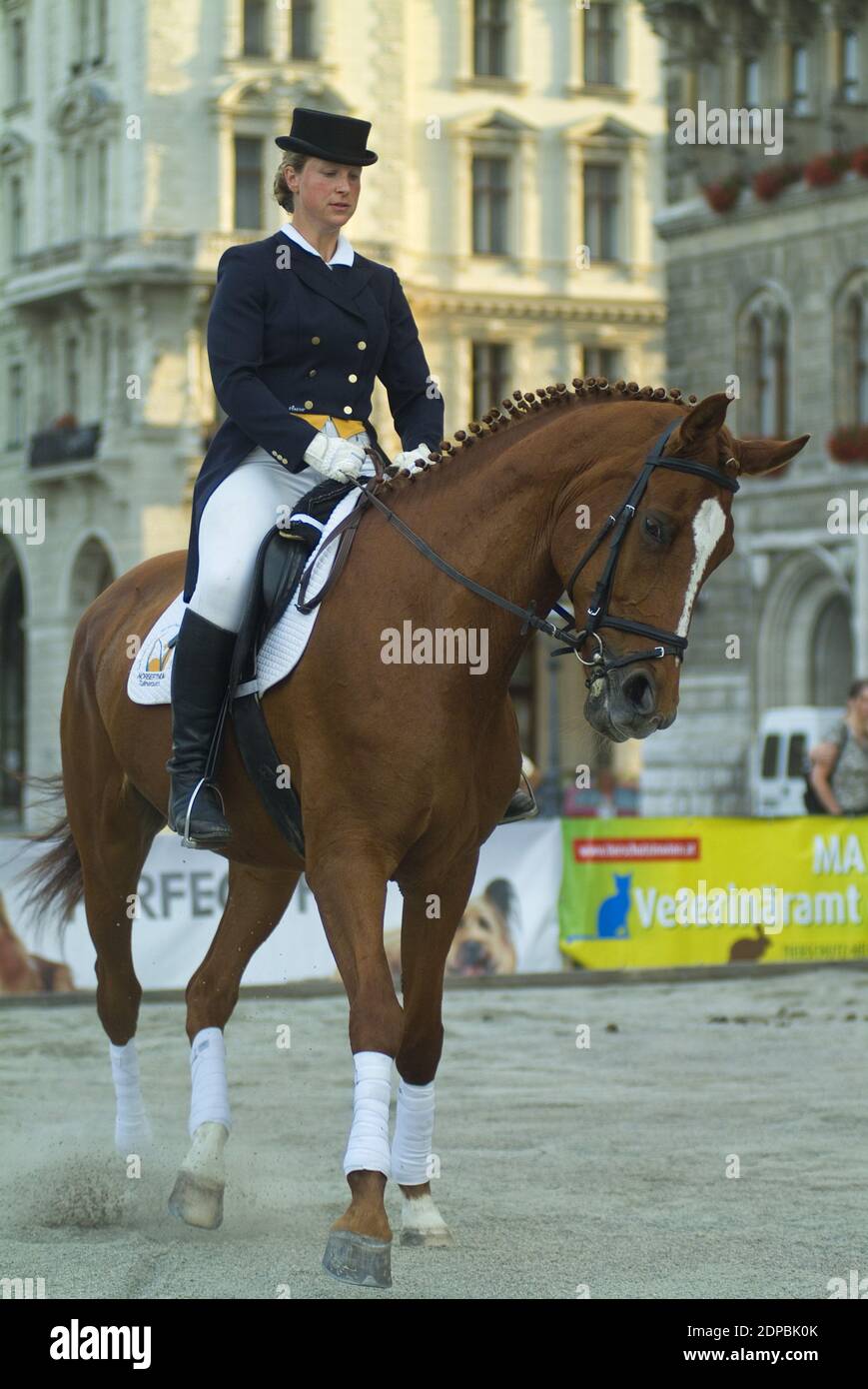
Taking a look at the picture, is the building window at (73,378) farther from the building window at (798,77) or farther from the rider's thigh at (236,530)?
the rider's thigh at (236,530)

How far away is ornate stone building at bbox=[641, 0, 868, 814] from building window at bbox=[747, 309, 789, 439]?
3 cm

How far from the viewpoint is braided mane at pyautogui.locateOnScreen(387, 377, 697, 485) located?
744cm

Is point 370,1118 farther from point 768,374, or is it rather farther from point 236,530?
point 768,374

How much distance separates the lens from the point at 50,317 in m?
60.3

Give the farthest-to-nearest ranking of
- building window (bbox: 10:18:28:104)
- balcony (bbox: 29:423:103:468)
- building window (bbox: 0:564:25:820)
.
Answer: building window (bbox: 0:564:25:820) < building window (bbox: 10:18:28:104) < balcony (bbox: 29:423:103:468)

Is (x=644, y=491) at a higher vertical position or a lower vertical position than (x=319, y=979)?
higher

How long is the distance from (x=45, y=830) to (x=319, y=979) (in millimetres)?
6609

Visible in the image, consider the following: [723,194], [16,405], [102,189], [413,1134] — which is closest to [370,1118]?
[413,1134]

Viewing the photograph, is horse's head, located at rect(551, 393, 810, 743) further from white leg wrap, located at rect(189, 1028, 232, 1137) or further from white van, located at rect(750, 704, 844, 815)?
white van, located at rect(750, 704, 844, 815)

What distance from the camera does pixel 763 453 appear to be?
7066mm

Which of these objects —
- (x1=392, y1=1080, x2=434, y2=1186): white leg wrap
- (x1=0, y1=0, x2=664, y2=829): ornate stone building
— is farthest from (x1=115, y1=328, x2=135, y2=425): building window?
(x1=392, y1=1080, x2=434, y2=1186): white leg wrap

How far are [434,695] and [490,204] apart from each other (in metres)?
54.4
